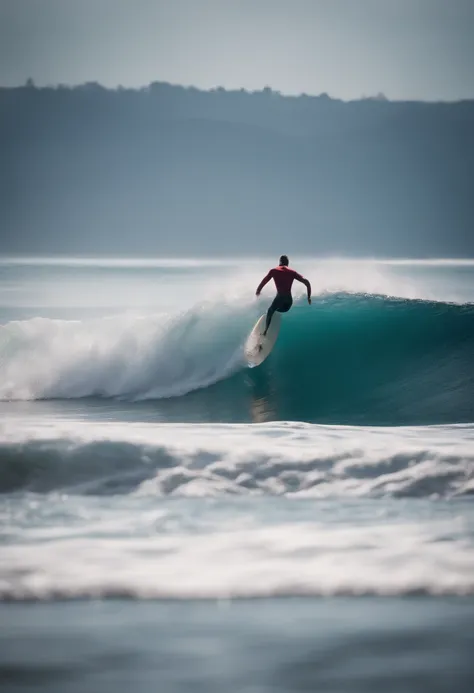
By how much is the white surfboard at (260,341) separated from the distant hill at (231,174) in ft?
163

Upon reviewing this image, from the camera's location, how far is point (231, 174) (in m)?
69.2

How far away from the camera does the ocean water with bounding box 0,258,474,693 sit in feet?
8.10

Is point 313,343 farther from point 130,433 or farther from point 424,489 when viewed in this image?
point 424,489

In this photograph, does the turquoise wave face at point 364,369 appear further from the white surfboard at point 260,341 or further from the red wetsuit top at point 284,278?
the red wetsuit top at point 284,278

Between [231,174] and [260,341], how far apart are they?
6270cm

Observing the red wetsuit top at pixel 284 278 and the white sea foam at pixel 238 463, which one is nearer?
the white sea foam at pixel 238 463

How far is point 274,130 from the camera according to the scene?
216 ft

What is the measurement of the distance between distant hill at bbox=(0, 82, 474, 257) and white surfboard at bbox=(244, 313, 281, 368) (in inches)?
1961

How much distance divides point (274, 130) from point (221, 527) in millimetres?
63898

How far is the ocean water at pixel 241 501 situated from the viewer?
2469mm

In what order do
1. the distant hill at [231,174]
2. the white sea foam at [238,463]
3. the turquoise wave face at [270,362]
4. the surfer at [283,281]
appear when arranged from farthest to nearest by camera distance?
the distant hill at [231,174], the turquoise wave face at [270,362], the surfer at [283,281], the white sea foam at [238,463]

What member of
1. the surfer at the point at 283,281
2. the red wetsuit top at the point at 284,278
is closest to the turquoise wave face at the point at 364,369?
the surfer at the point at 283,281

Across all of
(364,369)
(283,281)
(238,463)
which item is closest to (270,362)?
(364,369)

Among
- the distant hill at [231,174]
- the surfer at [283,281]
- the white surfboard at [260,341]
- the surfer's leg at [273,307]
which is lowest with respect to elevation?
the white surfboard at [260,341]
